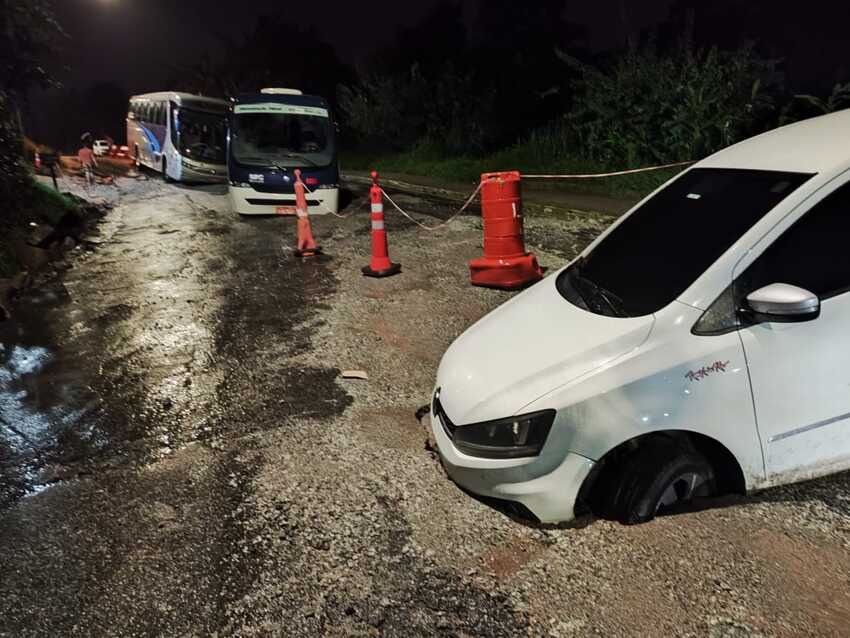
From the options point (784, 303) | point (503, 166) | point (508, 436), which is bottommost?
point (503, 166)

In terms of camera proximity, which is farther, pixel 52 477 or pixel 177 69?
pixel 177 69

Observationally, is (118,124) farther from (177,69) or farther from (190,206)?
(190,206)

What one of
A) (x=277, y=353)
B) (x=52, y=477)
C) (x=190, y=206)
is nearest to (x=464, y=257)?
(x=277, y=353)

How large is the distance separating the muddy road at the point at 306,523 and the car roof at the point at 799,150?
163 cm

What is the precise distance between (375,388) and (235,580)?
2213 mm

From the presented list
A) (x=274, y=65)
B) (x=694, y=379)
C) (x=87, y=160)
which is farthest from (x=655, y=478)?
(x=274, y=65)

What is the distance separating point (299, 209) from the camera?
9688 mm

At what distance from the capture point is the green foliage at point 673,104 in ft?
43.6

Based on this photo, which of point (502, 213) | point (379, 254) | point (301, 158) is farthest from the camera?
point (301, 158)

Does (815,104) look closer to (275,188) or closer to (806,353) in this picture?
(275,188)

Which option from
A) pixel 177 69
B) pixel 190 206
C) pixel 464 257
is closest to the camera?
pixel 464 257

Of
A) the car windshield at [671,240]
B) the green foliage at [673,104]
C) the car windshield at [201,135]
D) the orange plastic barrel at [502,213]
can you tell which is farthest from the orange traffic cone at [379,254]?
the car windshield at [201,135]

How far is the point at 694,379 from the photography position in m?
2.71

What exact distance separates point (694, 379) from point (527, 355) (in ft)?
2.47
